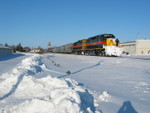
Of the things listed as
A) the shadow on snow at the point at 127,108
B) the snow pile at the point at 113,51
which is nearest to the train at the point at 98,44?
the snow pile at the point at 113,51

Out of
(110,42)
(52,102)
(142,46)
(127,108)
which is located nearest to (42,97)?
(52,102)

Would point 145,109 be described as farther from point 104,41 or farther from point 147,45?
point 147,45

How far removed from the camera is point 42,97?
5805 mm

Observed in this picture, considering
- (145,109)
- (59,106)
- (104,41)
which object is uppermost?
(104,41)

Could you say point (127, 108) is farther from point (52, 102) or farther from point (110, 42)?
point (110, 42)

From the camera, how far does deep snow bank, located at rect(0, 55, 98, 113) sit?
4660 millimetres

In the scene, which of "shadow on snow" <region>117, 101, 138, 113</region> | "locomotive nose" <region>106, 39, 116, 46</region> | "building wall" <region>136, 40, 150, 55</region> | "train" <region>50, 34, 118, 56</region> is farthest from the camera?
"building wall" <region>136, 40, 150, 55</region>

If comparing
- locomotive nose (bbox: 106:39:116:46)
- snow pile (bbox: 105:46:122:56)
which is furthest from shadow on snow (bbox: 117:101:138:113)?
locomotive nose (bbox: 106:39:116:46)

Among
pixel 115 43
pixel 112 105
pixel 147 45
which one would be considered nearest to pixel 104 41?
pixel 115 43

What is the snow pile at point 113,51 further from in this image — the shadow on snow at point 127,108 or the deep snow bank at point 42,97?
the shadow on snow at point 127,108

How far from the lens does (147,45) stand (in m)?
81.6

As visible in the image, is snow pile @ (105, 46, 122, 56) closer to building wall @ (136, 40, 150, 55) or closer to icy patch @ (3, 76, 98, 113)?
icy patch @ (3, 76, 98, 113)

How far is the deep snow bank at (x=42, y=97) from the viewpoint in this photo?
15.3 feet

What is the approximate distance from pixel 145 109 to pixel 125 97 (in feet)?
4.11
